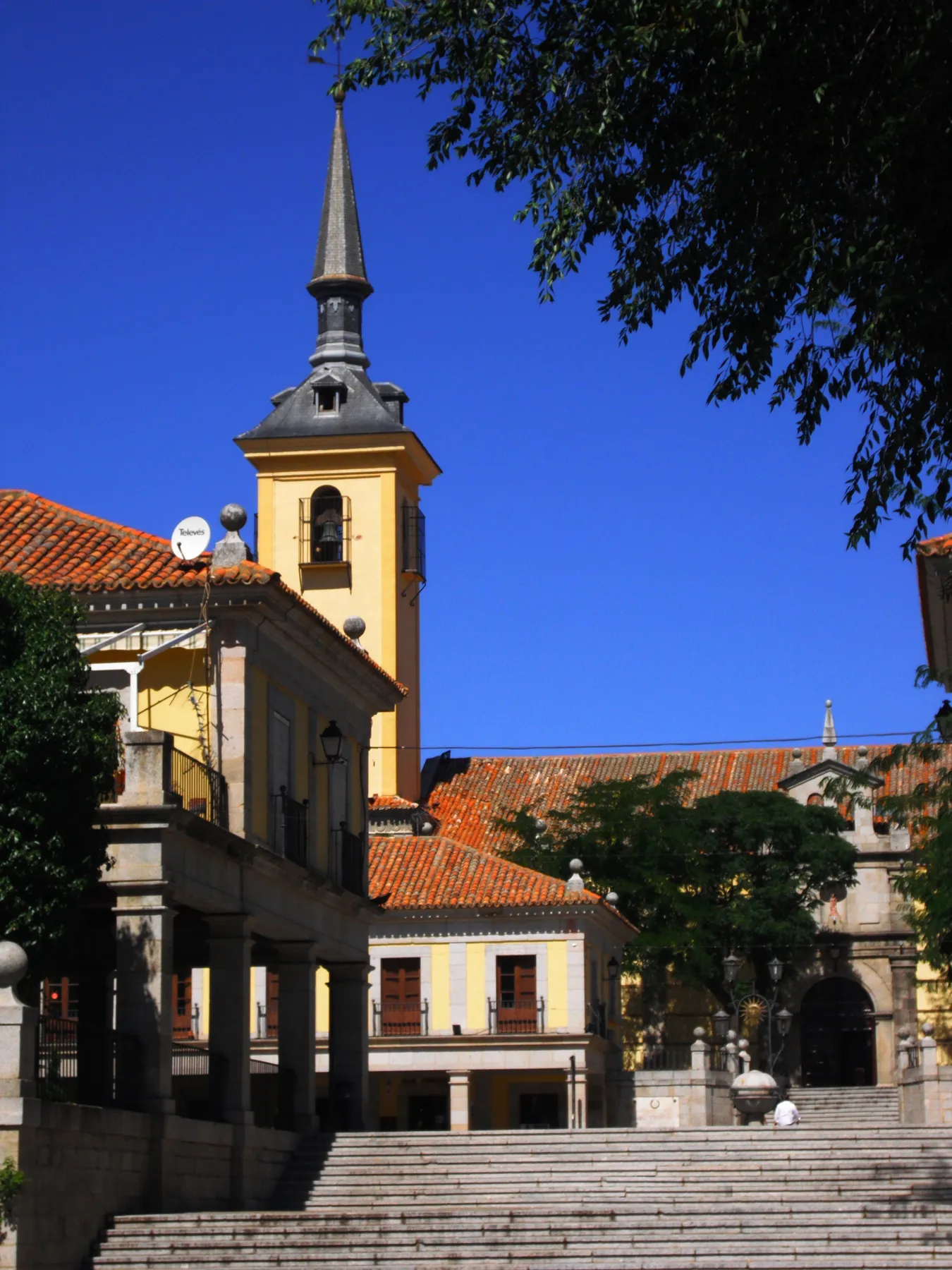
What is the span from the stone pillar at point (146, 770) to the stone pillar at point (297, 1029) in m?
6.90

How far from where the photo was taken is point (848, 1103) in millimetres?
52000

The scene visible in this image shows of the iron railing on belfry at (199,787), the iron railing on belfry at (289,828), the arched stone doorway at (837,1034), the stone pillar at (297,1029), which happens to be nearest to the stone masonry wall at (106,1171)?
the stone pillar at (297,1029)

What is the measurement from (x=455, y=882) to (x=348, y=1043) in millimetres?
15996

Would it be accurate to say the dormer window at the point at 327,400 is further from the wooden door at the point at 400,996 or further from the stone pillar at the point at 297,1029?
the stone pillar at the point at 297,1029

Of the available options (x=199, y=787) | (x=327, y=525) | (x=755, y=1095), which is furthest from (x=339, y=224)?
(x=199, y=787)

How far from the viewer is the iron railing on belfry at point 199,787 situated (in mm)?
25031

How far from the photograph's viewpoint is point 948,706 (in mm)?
23922

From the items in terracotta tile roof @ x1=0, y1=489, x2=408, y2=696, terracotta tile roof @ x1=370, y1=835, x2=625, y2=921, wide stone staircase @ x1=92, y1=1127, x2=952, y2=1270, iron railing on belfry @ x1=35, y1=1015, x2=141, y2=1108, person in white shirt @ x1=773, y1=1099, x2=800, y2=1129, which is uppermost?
terracotta tile roof @ x1=0, y1=489, x2=408, y2=696

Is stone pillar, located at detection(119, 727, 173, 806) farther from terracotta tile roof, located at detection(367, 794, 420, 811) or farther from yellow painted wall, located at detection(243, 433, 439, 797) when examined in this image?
yellow painted wall, located at detection(243, 433, 439, 797)

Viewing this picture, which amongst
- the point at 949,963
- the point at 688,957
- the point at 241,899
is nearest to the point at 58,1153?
the point at 241,899

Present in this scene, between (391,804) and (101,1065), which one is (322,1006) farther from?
(101,1065)

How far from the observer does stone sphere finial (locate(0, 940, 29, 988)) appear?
769 inches

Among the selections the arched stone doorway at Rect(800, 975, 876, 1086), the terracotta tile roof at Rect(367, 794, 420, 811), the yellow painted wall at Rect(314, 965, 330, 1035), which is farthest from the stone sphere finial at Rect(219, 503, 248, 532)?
the arched stone doorway at Rect(800, 975, 876, 1086)

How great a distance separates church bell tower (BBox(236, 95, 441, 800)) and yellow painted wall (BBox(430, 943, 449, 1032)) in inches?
478
